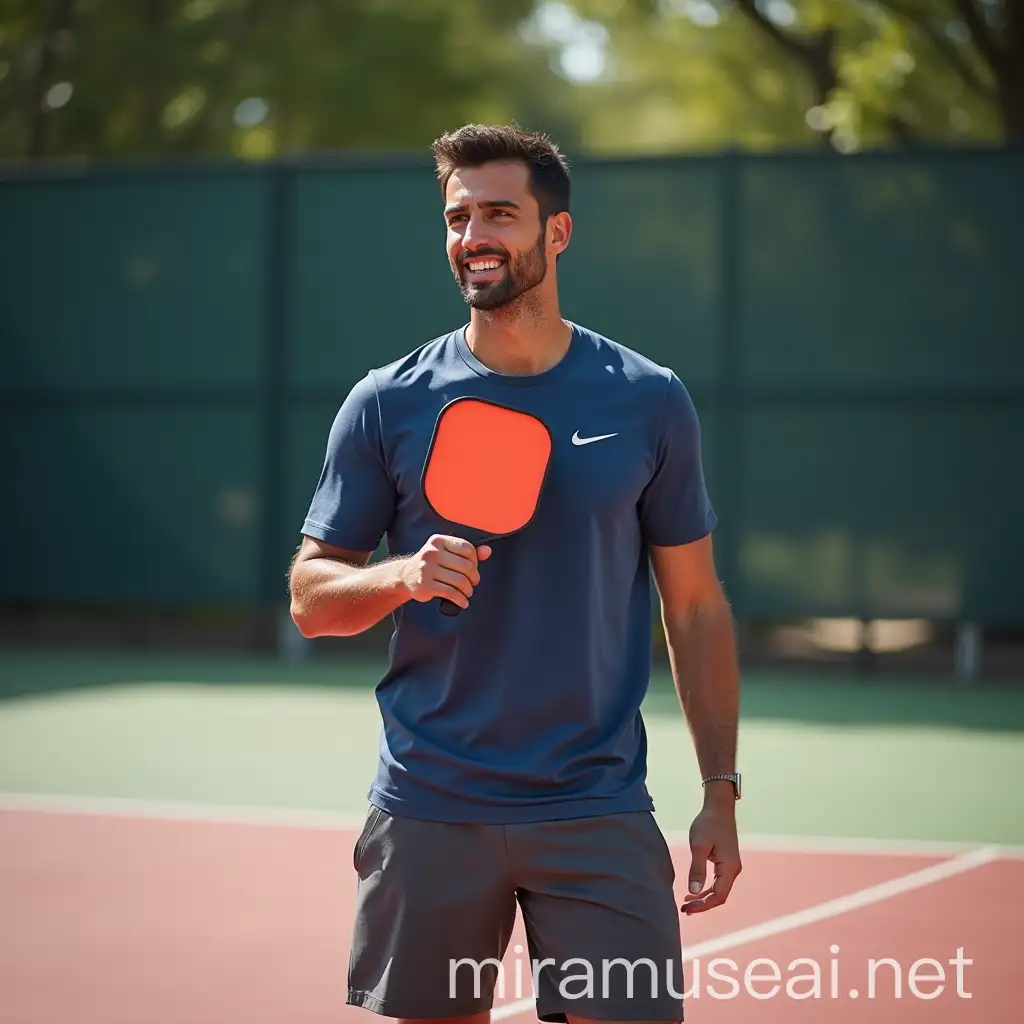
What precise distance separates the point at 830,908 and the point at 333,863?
191 cm

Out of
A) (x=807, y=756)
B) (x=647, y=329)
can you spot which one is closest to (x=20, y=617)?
(x=647, y=329)

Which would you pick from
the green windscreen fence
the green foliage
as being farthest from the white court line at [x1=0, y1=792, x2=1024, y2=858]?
the green foliage

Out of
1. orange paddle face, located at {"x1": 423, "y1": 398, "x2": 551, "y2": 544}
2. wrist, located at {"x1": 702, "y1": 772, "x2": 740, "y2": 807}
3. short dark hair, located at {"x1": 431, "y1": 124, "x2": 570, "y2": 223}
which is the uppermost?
short dark hair, located at {"x1": 431, "y1": 124, "x2": 570, "y2": 223}

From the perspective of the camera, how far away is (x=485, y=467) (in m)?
3.22

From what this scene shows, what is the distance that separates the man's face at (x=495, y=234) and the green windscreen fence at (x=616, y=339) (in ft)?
31.9

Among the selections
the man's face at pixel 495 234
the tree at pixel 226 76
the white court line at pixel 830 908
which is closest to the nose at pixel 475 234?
the man's face at pixel 495 234

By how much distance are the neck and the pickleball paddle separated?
8.9 inches

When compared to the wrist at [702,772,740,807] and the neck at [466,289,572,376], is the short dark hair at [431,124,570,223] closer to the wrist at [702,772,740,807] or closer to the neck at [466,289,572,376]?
the neck at [466,289,572,376]

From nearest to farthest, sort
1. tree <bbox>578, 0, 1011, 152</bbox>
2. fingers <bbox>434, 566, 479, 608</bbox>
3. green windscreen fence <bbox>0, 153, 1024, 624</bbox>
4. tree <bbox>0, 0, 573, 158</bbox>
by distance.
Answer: fingers <bbox>434, 566, 479, 608</bbox>, green windscreen fence <bbox>0, 153, 1024, 624</bbox>, tree <bbox>578, 0, 1011, 152</bbox>, tree <bbox>0, 0, 573, 158</bbox>

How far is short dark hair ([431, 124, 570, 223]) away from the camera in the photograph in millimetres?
3465

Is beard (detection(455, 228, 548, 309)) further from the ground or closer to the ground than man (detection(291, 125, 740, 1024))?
further from the ground

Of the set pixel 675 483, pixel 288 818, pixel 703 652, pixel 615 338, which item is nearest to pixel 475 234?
pixel 675 483

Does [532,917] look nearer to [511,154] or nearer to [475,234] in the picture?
[475,234]

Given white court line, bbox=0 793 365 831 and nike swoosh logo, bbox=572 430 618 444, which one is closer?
nike swoosh logo, bbox=572 430 618 444
